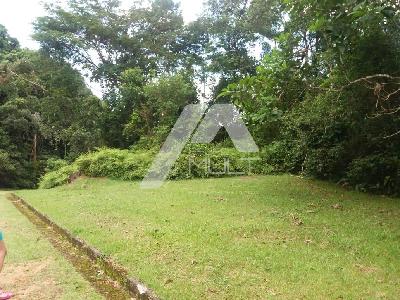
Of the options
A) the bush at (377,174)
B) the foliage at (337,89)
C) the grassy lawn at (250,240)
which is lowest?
the grassy lawn at (250,240)

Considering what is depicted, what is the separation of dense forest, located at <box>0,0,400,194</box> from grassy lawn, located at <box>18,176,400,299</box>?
79.2 inches

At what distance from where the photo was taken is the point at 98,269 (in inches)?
201

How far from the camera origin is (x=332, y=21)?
6.43m

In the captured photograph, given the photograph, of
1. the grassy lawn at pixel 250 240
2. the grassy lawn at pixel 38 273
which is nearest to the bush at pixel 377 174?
the grassy lawn at pixel 250 240

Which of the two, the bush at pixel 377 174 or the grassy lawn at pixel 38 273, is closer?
the grassy lawn at pixel 38 273

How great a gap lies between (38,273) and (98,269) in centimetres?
71

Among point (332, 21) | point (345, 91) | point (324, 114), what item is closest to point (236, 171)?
point (324, 114)

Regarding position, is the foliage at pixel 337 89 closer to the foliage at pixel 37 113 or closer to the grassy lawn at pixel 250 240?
the grassy lawn at pixel 250 240

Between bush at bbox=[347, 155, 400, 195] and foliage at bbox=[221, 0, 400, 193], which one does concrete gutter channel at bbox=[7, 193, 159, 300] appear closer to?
foliage at bbox=[221, 0, 400, 193]

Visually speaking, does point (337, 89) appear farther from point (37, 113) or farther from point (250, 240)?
point (37, 113)

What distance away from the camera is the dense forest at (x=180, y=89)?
9.48 meters

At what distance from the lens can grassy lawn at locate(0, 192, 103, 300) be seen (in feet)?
14.0

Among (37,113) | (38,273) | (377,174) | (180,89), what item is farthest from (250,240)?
(37,113)

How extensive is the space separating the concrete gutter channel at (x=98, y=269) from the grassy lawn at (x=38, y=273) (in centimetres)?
13
